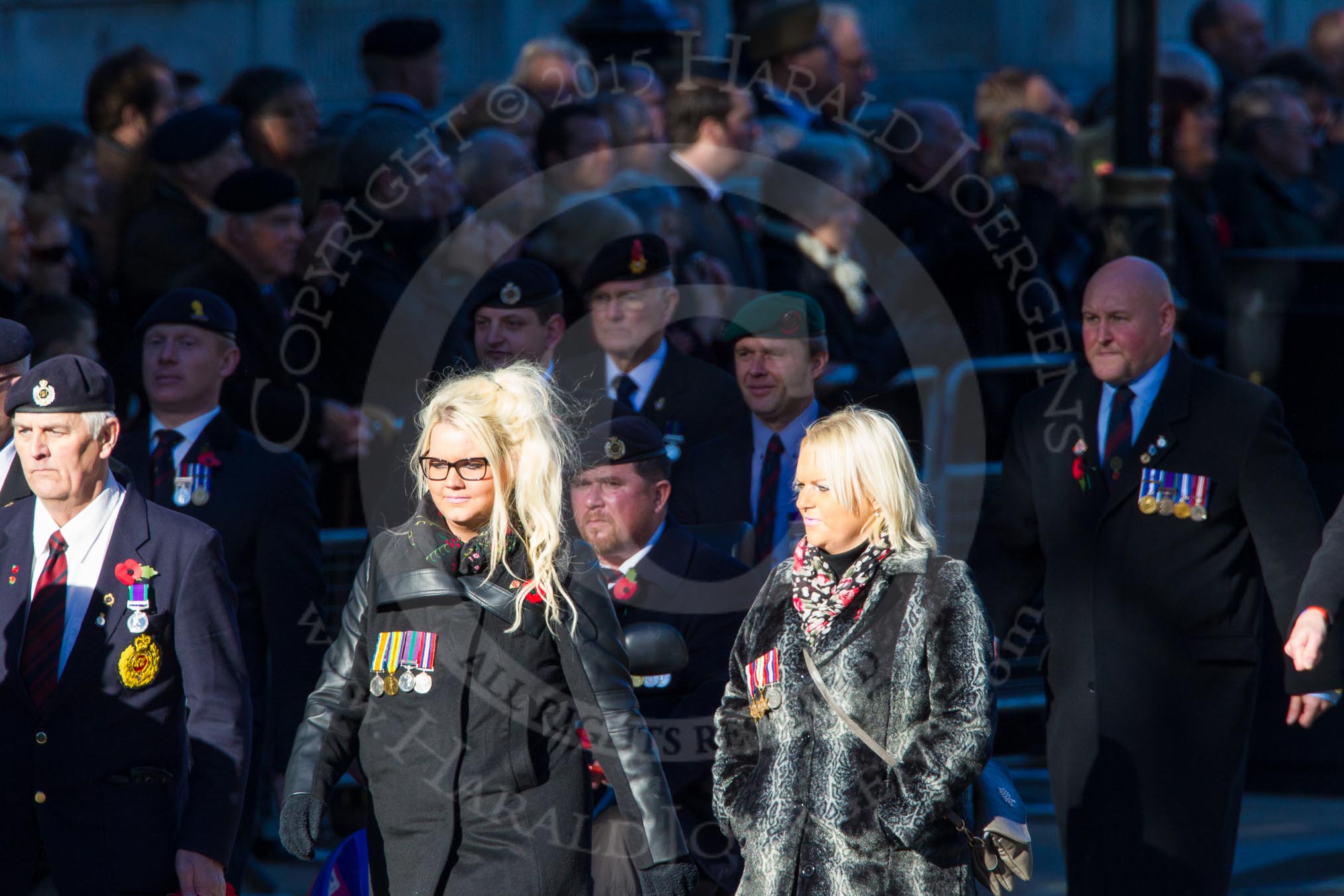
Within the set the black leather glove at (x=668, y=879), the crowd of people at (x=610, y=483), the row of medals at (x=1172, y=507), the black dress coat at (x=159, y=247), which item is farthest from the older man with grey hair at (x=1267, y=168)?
the black leather glove at (x=668, y=879)

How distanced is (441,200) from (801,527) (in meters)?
2.76

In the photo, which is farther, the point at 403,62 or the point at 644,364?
the point at 403,62

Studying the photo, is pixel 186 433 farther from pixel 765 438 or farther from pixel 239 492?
pixel 765 438

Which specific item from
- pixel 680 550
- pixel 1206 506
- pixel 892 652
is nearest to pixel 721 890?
pixel 680 550

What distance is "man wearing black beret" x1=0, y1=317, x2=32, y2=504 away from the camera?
593 cm

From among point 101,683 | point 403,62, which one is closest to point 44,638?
point 101,683

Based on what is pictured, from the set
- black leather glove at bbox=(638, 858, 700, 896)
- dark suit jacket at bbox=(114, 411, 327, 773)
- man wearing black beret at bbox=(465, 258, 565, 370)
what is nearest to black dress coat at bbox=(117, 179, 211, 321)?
man wearing black beret at bbox=(465, 258, 565, 370)

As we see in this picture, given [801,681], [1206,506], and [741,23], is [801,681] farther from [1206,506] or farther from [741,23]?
[741,23]

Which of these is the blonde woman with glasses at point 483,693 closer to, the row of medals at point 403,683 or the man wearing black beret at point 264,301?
the row of medals at point 403,683

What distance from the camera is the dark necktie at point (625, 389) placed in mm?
7781

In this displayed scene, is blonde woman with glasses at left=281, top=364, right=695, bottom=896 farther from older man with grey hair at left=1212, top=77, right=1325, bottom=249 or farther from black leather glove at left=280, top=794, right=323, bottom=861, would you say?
older man with grey hair at left=1212, top=77, right=1325, bottom=249

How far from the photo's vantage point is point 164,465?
6895 millimetres

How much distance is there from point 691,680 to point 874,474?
1.33 meters

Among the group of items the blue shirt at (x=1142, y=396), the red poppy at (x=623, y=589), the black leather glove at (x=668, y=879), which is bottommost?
the black leather glove at (x=668, y=879)
